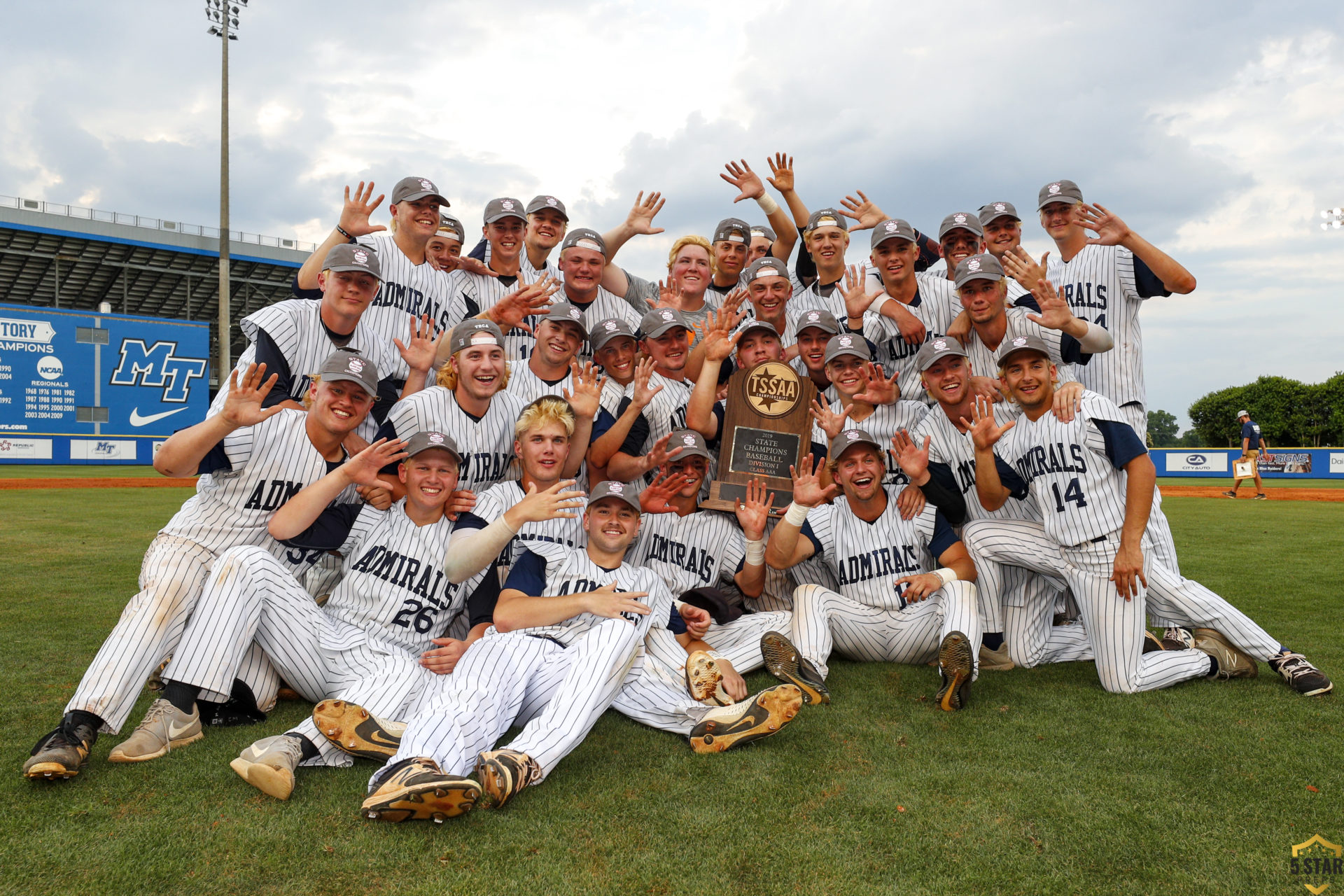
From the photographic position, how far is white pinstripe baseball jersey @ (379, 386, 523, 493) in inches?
164

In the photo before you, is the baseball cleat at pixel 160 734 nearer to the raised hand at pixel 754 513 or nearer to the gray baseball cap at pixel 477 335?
the gray baseball cap at pixel 477 335

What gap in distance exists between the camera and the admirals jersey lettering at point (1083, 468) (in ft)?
13.3

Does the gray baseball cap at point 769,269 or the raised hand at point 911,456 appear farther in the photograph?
the gray baseball cap at point 769,269

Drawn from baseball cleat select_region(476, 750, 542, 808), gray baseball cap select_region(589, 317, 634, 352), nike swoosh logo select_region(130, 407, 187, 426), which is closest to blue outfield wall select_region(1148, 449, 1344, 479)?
gray baseball cap select_region(589, 317, 634, 352)

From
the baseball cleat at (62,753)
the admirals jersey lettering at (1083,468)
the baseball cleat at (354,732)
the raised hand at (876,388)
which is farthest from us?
the raised hand at (876,388)

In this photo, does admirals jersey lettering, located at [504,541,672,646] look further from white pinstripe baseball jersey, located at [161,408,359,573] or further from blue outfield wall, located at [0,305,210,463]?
blue outfield wall, located at [0,305,210,463]

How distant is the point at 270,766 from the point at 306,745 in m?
0.26

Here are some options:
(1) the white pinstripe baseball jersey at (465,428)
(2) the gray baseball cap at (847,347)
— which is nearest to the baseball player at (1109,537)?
(2) the gray baseball cap at (847,347)

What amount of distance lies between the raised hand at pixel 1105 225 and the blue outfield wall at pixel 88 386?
2679cm

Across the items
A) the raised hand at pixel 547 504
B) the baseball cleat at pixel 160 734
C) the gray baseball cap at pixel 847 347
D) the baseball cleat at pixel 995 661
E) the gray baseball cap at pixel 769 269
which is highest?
the gray baseball cap at pixel 769 269

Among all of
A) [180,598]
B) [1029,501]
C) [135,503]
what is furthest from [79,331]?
[1029,501]

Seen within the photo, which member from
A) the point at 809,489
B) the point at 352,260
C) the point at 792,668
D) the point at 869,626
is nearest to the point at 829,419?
the point at 809,489

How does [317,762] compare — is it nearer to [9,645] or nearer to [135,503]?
[9,645]

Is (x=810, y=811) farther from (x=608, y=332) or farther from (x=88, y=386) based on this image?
(x=88, y=386)
